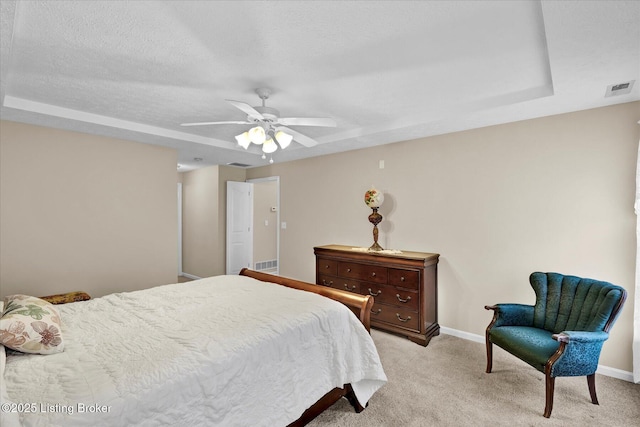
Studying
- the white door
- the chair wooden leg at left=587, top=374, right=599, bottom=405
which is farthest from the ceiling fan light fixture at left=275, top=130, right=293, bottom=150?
the white door

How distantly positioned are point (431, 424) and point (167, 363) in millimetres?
1730

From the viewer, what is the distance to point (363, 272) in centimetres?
371

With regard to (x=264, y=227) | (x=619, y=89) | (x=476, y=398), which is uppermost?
(x=619, y=89)

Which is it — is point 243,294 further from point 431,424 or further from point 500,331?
point 500,331

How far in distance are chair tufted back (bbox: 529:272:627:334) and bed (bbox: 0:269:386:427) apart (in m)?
1.60

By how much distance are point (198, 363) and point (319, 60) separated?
196cm

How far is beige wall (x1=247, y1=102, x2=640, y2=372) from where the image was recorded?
265 centimetres

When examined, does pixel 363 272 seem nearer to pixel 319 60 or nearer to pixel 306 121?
pixel 306 121

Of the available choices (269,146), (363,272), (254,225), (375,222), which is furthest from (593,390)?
(254,225)

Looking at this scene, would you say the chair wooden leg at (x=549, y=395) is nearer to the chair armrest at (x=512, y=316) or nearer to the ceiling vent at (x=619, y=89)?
the chair armrest at (x=512, y=316)

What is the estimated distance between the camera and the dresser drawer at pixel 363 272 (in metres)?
3.56

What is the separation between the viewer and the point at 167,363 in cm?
137

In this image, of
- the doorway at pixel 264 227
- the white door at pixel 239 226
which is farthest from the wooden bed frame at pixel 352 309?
the doorway at pixel 264 227

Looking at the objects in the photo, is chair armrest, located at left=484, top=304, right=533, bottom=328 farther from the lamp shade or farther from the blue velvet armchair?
the lamp shade
